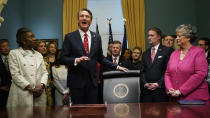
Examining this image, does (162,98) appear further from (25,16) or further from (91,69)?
(25,16)

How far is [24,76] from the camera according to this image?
2711mm

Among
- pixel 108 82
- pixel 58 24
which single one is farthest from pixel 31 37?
pixel 58 24

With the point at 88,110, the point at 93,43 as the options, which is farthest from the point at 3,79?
the point at 88,110

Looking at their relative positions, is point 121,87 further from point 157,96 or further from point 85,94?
point 157,96

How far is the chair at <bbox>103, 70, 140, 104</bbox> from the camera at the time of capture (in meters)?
1.92

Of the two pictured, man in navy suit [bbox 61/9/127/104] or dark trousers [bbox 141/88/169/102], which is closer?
man in navy suit [bbox 61/9/127/104]

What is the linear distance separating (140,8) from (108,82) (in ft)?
16.2

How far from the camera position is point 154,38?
315 cm

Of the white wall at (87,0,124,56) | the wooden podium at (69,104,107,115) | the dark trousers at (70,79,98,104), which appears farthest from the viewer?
the white wall at (87,0,124,56)

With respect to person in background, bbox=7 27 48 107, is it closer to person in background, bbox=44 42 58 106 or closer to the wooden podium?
person in background, bbox=44 42 58 106

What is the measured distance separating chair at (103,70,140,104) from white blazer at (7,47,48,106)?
1045 mm

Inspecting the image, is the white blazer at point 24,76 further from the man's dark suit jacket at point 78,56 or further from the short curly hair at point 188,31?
the short curly hair at point 188,31

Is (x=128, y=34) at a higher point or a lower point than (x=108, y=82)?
higher

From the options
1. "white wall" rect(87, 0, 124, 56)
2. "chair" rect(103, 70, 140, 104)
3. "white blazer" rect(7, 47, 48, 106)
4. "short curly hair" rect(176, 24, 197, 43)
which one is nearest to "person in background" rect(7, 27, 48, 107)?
"white blazer" rect(7, 47, 48, 106)
